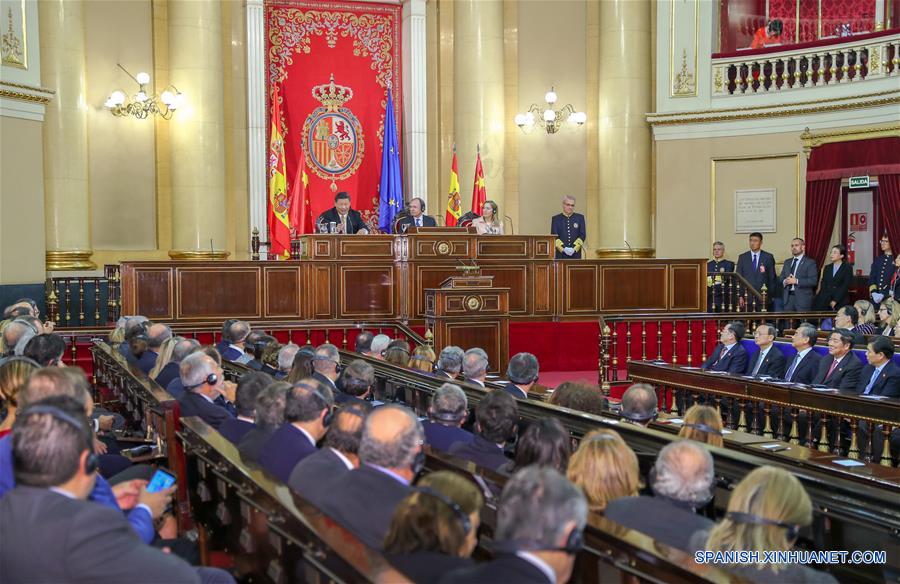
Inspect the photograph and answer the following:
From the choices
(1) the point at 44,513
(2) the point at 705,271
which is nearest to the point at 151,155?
(2) the point at 705,271

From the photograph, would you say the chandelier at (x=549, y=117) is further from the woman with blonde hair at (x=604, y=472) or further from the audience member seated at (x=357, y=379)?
the woman with blonde hair at (x=604, y=472)

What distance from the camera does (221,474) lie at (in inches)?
135

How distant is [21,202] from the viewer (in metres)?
10.9

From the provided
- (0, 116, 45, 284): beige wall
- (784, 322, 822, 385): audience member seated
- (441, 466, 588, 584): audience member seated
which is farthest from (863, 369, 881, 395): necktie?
(0, 116, 45, 284): beige wall

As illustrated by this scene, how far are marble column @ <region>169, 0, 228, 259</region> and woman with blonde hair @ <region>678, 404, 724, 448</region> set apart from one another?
9267 mm

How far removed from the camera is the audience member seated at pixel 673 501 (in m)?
2.83

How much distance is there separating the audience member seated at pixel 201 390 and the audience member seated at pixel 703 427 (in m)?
2.12

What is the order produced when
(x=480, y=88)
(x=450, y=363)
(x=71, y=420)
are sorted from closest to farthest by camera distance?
1. (x=71, y=420)
2. (x=450, y=363)
3. (x=480, y=88)

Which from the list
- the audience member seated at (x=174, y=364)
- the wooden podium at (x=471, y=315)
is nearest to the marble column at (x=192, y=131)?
the wooden podium at (x=471, y=315)

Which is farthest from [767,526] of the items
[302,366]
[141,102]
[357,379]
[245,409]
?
[141,102]

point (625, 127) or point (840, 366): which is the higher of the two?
point (625, 127)

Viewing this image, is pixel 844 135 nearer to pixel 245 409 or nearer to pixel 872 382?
pixel 872 382

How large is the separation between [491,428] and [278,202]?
370 inches

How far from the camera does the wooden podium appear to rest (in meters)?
9.80
